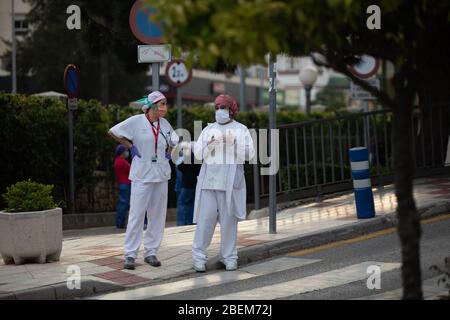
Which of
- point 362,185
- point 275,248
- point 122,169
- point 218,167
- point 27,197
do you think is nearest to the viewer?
point 218,167

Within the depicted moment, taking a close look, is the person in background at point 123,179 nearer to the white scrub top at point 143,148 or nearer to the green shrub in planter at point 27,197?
the green shrub in planter at point 27,197

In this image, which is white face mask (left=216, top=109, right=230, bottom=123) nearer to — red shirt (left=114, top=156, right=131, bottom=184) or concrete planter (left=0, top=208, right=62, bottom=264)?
concrete planter (left=0, top=208, right=62, bottom=264)

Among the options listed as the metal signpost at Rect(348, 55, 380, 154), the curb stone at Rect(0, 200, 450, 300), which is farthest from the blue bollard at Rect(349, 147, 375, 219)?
the metal signpost at Rect(348, 55, 380, 154)

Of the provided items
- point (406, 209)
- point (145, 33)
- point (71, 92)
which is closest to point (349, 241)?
point (145, 33)

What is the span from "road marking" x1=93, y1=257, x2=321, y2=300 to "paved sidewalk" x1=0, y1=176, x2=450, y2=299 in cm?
25

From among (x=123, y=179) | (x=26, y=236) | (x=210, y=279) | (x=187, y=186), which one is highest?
(x=123, y=179)

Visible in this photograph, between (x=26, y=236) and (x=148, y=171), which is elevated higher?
(x=148, y=171)

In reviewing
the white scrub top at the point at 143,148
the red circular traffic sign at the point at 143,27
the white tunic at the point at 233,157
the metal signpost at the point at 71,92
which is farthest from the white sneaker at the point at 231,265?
the metal signpost at the point at 71,92

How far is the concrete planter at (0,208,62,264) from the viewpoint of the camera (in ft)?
30.5

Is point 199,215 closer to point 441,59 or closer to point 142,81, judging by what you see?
point 441,59

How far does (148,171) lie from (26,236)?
1499 mm

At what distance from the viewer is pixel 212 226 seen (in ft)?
30.5

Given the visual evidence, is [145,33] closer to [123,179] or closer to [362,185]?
[362,185]

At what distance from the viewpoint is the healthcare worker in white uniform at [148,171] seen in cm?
920
